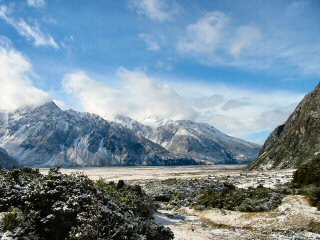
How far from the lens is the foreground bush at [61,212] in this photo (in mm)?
23109

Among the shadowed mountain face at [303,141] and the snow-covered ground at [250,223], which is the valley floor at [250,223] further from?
the shadowed mountain face at [303,141]

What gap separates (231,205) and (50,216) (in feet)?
125

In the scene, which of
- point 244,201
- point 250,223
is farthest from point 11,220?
point 244,201

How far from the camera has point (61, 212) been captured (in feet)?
80.4

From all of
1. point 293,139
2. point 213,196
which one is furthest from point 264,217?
point 293,139

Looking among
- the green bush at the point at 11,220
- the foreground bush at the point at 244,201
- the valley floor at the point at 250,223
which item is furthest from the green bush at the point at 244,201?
the green bush at the point at 11,220

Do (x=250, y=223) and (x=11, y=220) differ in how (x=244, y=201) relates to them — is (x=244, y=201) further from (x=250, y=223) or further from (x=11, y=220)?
(x=11, y=220)

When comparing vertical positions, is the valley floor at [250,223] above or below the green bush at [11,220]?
below

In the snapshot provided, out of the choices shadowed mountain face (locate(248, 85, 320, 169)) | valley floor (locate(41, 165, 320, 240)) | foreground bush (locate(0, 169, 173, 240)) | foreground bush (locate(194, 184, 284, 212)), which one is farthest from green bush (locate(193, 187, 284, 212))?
shadowed mountain face (locate(248, 85, 320, 169))

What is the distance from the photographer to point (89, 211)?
24.9 meters

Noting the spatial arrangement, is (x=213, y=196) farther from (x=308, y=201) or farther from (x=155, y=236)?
(x=155, y=236)

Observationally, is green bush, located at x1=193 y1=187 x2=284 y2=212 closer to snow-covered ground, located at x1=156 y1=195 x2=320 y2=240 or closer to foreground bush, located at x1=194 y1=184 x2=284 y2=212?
foreground bush, located at x1=194 y1=184 x2=284 y2=212

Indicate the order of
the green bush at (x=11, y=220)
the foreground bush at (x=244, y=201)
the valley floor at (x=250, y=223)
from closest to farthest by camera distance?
the green bush at (x=11, y=220) < the valley floor at (x=250, y=223) < the foreground bush at (x=244, y=201)

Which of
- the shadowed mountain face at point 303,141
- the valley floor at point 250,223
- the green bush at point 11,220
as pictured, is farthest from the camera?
the shadowed mountain face at point 303,141
